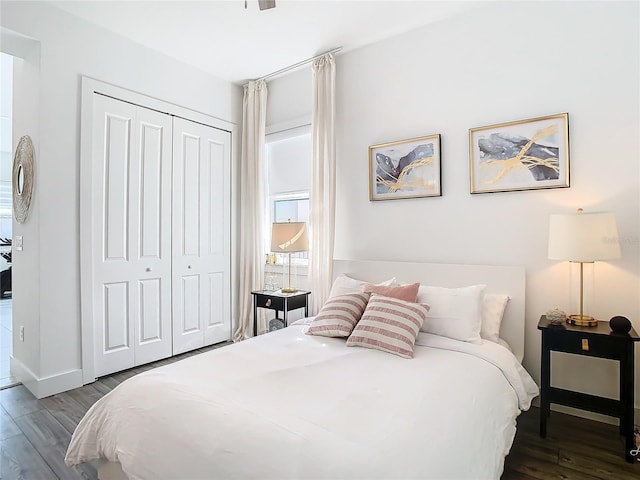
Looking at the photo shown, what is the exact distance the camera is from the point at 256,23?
3088 mm

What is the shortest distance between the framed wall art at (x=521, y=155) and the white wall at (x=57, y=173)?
3253 mm

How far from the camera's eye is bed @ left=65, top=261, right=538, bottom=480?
121 centimetres

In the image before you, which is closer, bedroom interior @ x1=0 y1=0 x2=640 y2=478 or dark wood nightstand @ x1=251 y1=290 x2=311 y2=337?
bedroom interior @ x1=0 y1=0 x2=640 y2=478

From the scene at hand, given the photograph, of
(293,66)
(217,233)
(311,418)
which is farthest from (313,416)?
(293,66)

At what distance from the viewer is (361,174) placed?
11.6 feet

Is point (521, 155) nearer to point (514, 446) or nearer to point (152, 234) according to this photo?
point (514, 446)

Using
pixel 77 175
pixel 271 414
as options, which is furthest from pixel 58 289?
pixel 271 414

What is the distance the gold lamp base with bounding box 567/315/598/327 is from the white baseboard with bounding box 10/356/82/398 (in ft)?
12.2

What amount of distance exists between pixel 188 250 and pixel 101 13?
7.20 feet

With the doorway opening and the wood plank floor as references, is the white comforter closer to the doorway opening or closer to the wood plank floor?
the wood plank floor

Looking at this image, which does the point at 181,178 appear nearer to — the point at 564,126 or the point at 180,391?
the point at 180,391

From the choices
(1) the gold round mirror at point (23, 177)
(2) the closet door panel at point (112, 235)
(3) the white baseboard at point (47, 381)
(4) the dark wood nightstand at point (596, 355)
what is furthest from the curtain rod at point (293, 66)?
(3) the white baseboard at point (47, 381)

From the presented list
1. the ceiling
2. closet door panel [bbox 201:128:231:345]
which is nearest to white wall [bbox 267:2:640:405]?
the ceiling

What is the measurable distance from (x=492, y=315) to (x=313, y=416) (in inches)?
67.6
